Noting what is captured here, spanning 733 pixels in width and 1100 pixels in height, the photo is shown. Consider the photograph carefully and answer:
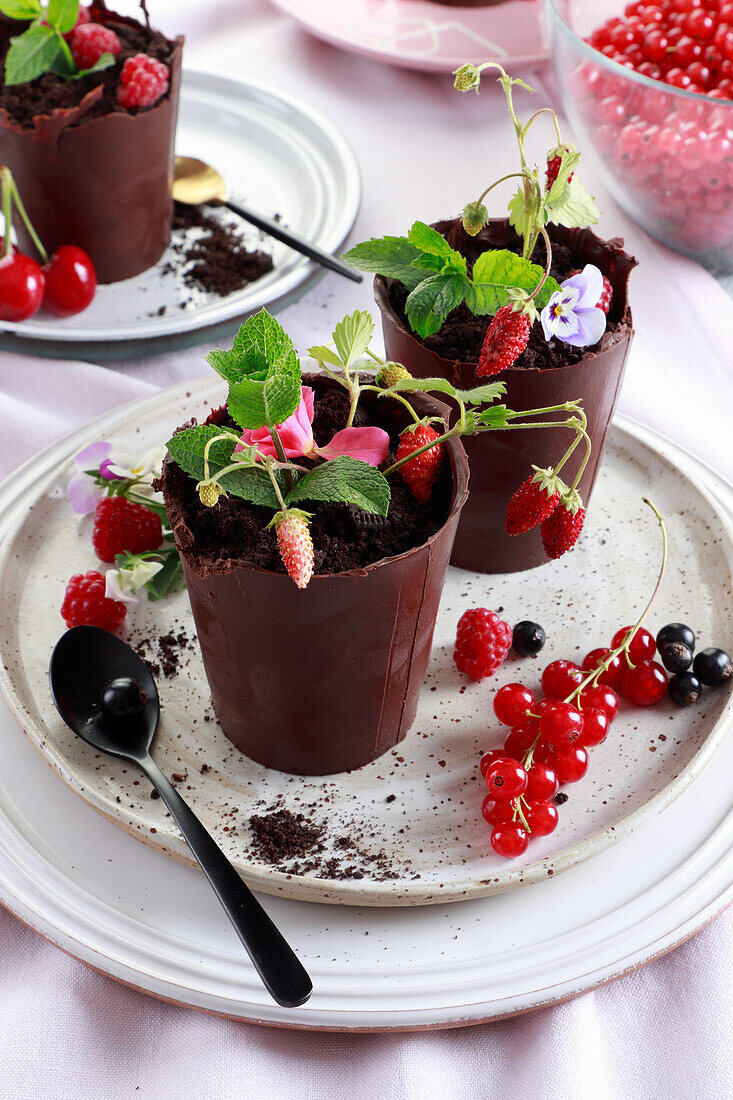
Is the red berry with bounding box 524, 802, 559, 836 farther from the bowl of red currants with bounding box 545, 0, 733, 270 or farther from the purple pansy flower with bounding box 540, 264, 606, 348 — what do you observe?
the bowl of red currants with bounding box 545, 0, 733, 270

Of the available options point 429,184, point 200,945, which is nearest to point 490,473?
point 200,945

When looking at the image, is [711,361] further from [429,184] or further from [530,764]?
[530,764]

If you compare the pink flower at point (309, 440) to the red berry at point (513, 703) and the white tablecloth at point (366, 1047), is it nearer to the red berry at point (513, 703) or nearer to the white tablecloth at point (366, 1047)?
the red berry at point (513, 703)

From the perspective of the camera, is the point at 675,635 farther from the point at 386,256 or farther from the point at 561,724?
the point at 386,256

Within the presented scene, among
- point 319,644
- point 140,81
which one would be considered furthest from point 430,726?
point 140,81

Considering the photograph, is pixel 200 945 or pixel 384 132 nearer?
pixel 200 945

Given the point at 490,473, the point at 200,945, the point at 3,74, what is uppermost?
the point at 3,74

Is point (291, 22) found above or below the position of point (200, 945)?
above
